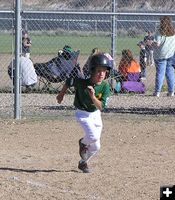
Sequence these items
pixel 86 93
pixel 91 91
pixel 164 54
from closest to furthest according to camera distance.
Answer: pixel 91 91 → pixel 86 93 → pixel 164 54

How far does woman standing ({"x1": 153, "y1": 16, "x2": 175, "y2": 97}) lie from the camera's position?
50.3ft

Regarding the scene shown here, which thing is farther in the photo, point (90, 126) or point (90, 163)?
point (90, 163)

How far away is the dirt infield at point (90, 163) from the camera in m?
8.19

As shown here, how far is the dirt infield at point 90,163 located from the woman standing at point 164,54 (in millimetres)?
2189

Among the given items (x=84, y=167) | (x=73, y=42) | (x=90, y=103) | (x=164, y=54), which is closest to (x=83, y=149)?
(x=84, y=167)

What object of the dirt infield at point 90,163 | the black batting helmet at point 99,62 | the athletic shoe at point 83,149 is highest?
the black batting helmet at point 99,62

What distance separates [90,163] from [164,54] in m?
6.67

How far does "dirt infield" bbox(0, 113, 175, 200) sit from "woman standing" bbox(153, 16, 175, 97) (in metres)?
2.19

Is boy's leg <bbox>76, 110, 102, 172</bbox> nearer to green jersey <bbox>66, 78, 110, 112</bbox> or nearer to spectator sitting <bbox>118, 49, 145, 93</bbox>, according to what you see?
green jersey <bbox>66, 78, 110, 112</bbox>

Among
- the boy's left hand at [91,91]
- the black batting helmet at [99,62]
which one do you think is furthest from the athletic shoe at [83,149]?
the black batting helmet at [99,62]

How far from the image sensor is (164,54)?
52.5 feet

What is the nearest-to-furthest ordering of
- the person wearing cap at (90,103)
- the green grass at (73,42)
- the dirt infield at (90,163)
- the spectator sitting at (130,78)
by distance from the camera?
the dirt infield at (90,163)
the person wearing cap at (90,103)
the spectator sitting at (130,78)
the green grass at (73,42)

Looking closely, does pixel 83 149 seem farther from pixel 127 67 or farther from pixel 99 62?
pixel 127 67

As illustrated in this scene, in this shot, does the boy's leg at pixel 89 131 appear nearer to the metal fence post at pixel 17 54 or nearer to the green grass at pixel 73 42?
the metal fence post at pixel 17 54
